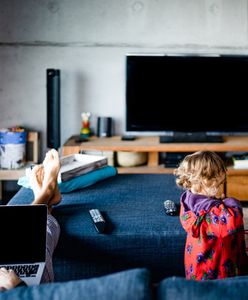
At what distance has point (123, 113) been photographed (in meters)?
4.30

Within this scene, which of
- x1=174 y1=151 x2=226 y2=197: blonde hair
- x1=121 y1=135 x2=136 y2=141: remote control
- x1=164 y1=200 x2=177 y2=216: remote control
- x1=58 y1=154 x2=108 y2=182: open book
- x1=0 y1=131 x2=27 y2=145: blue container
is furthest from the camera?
x1=121 y1=135 x2=136 y2=141: remote control

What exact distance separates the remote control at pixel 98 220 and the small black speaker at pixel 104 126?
1874 mm

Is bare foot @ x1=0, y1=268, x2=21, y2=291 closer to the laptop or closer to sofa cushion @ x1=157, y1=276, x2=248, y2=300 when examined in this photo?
the laptop

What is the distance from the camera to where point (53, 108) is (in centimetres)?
397

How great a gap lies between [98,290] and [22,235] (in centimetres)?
79

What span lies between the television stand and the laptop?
92.7 inches

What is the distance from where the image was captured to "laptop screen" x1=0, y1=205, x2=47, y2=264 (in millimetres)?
1744

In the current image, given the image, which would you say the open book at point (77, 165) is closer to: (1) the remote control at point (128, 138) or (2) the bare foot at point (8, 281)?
(1) the remote control at point (128, 138)

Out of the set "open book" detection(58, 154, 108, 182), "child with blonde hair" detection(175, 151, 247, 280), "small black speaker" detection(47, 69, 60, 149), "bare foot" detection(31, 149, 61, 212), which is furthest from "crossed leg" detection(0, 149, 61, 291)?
"small black speaker" detection(47, 69, 60, 149)

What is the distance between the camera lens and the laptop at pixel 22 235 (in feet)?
5.71

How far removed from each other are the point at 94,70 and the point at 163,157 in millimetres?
1001

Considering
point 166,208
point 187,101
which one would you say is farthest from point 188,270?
point 187,101

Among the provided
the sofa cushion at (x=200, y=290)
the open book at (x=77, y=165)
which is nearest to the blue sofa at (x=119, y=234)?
the open book at (x=77, y=165)

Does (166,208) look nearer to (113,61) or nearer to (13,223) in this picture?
(13,223)
